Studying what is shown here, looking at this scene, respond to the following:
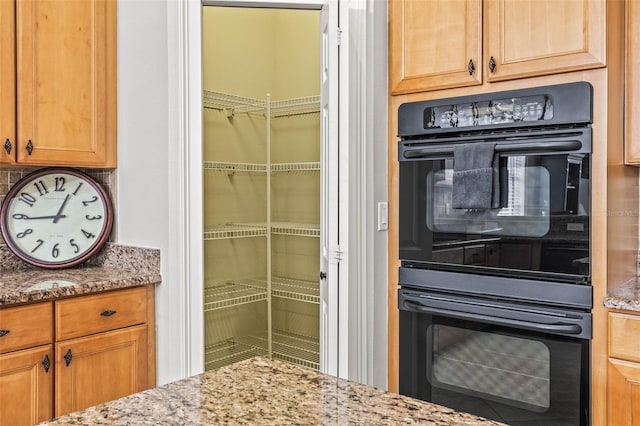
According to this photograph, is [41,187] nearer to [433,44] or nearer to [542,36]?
[433,44]

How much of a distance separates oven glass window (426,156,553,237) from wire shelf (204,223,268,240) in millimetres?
1401

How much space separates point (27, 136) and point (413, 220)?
170cm

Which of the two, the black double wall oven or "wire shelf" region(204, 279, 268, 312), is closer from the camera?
the black double wall oven

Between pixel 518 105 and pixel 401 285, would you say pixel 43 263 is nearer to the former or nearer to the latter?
pixel 401 285

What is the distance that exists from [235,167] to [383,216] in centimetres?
132

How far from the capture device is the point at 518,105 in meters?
2.12

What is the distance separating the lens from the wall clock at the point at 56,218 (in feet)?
8.40

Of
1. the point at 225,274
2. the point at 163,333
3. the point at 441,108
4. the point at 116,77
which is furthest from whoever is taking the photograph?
the point at 225,274

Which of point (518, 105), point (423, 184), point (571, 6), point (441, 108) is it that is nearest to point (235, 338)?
point (423, 184)

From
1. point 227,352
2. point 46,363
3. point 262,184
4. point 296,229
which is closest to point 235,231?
point 296,229

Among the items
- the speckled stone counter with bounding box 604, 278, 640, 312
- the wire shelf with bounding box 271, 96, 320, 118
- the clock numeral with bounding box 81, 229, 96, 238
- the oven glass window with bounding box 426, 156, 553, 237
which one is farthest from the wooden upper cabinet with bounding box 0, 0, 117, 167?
the speckled stone counter with bounding box 604, 278, 640, 312

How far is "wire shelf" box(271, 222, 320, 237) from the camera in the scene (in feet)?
10.9

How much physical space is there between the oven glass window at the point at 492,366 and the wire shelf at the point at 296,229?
3.86 feet

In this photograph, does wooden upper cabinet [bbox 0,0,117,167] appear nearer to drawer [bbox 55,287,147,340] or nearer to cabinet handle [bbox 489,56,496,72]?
drawer [bbox 55,287,147,340]
